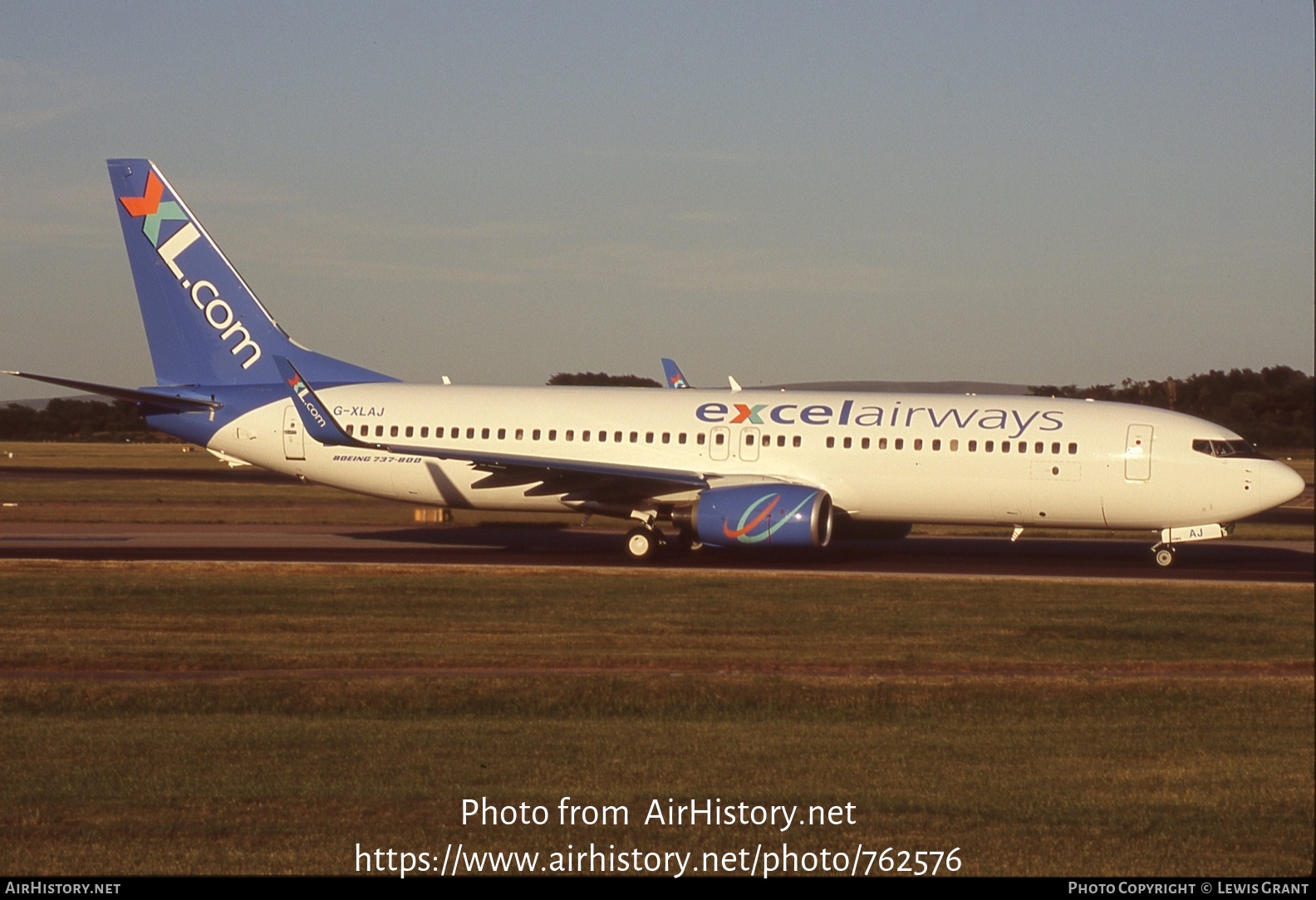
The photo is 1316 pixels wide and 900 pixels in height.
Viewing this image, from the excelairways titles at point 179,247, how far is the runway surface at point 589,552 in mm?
5166

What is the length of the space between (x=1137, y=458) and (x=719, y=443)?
9.31 metres

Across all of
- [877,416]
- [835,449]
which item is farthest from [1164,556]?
[835,449]

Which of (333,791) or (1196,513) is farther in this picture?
(1196,513)

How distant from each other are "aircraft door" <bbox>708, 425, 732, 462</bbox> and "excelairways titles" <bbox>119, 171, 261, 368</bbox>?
466 inches

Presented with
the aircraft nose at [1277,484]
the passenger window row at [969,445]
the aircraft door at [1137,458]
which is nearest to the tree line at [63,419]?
the passenger window row at [969,445]

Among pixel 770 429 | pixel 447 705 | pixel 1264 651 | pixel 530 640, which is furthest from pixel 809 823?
pixel 770 429

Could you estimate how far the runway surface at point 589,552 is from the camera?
105 feet

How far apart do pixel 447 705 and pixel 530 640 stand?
5007 mm

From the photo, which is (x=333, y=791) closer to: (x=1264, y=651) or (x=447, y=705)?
(x=447, y=705)

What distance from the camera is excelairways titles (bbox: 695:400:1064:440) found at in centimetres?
3288

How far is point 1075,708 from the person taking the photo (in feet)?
52.7

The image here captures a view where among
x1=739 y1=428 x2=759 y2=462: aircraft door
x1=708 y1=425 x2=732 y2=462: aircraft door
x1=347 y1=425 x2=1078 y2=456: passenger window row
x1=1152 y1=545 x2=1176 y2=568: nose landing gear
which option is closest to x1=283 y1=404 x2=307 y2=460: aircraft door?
x1=347 y1=425 x2=1078 y2=456: passenger window row

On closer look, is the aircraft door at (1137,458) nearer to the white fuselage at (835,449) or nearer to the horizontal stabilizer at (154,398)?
the white fuselage at (835,449)

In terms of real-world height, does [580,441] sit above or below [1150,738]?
above
